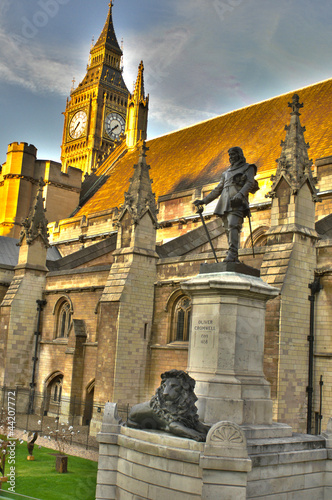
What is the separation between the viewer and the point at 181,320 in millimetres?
21328

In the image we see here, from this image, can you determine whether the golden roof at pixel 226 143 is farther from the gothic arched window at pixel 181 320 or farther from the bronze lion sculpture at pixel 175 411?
the bronze lion sculpture at pixel 175 411

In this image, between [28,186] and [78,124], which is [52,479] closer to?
[28,186]

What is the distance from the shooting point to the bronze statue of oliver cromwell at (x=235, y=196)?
10273 millimetres

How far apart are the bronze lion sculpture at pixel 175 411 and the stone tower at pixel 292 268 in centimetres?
722

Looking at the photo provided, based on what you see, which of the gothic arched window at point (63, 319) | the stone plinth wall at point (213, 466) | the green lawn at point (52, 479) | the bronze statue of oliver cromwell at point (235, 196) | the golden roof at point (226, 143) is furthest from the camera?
the gothic arched window at point (63, 319)

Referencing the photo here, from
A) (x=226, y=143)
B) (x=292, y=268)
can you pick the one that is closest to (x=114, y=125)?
(x=226, y=143)

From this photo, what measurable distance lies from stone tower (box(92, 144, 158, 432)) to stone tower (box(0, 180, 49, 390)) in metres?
7.11

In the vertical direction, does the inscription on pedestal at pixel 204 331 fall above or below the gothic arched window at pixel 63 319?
below

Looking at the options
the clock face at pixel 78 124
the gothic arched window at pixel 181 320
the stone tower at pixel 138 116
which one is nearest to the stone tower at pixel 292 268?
the gothic arched window at pixel 181 320

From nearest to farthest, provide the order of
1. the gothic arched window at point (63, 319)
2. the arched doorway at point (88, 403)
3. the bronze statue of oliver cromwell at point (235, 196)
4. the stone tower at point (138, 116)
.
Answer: the bronze statue of oliver cromwell at point (235, 196)
the arched doorway at point (88, 403)
the gothic arched window at point (63, 319)
the stone tower at point (138, 116)

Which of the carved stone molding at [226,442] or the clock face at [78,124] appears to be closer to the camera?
the carved stone molding at [226,442]

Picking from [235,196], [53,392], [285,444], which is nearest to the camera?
[285,444]

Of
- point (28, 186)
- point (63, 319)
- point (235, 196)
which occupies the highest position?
point (28, 186)

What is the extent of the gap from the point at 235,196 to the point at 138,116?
35420mm
